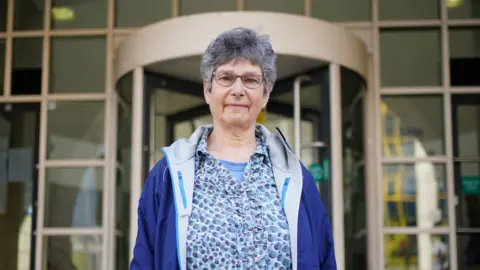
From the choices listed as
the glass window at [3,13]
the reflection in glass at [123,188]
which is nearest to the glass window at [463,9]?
the reflection in glass at [123,188]

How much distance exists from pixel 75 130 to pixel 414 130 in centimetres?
354

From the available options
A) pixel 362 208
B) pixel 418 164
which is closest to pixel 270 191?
pixel 362 208

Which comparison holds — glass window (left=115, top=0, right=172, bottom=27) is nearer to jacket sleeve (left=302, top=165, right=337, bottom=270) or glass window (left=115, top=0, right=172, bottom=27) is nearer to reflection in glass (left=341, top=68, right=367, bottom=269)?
reflection in glass (left=341, top=68, right=367, bottom=269)

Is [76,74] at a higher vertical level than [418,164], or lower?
higher

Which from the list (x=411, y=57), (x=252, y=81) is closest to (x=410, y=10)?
(x=411, y=57)

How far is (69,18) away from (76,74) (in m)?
0.63

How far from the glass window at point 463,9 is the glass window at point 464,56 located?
0.13 meters

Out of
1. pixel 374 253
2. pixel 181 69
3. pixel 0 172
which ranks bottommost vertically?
pixel 374 253

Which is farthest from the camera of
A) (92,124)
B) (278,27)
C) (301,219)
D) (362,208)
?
(92,124)

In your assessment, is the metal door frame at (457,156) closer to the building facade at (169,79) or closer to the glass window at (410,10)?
the building facade at (169,79)

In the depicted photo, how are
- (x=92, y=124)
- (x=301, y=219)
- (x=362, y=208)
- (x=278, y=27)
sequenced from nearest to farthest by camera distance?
(x=301, y=219) → (x=278, y=27) → (x=362, y=208) → (x=92, y=124)

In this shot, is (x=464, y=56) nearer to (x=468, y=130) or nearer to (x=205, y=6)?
(x=468, y=130)

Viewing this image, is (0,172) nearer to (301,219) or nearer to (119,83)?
(119,83)

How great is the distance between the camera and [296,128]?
709cm
